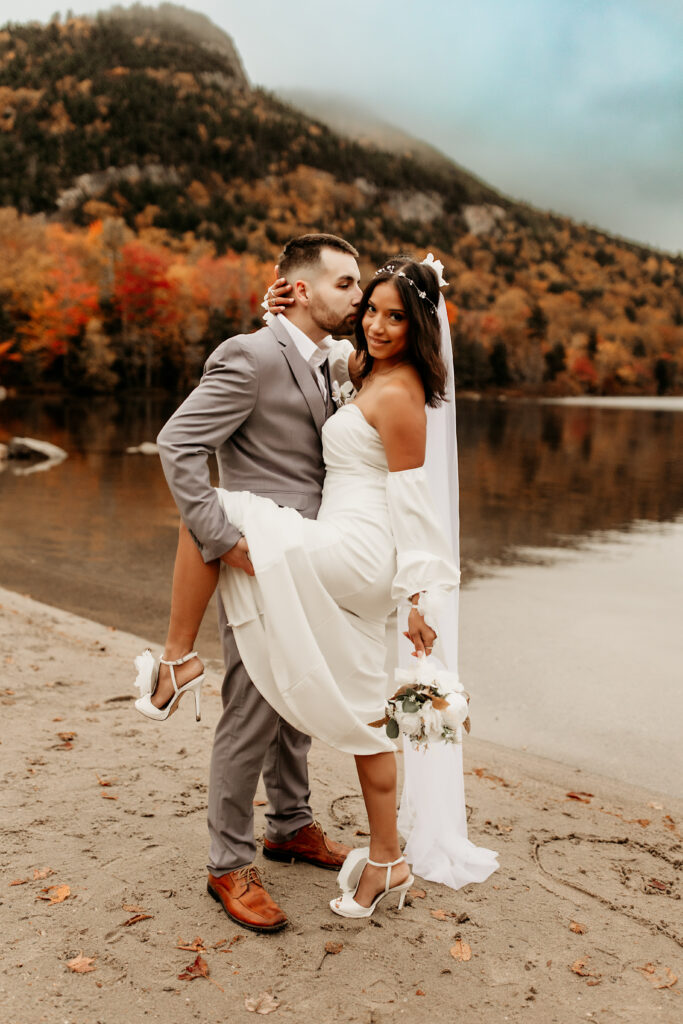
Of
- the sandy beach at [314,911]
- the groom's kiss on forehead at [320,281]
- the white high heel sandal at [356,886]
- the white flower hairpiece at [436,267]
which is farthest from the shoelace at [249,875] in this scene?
the white flower hairpiece at [436,267]

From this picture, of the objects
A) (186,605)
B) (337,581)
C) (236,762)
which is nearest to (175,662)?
(186,605)

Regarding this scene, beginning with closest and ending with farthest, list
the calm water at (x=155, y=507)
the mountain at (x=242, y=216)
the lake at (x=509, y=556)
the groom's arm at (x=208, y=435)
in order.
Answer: the groom's arm at (x=208, y=435) < the lake at (x=509, y=556) < the calm water at (x=155, y=507) < the mountain at (x=242, y=216)

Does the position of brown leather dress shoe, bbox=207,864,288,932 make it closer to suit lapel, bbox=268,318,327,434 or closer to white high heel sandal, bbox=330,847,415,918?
white high heel sandal, bbox=330,847,415,918

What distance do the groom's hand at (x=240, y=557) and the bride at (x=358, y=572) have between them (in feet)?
0.06

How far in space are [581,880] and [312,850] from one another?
1046 mm

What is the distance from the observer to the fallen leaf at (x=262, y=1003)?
2.40 metres

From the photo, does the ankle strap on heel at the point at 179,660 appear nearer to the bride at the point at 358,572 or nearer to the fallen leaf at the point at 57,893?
the bride at the point at 358,572

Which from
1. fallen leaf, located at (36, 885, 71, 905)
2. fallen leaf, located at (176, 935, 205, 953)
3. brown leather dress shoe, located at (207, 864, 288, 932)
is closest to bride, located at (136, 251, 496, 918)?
brown leather dress shoe, located at (207, 864, 288, 932)

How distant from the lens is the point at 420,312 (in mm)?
2811

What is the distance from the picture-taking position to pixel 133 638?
6656mm

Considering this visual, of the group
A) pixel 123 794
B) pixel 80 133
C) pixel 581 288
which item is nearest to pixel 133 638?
pixel 123 794

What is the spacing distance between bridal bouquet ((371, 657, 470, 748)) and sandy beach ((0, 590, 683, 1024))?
0.69 metres

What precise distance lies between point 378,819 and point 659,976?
3.24ft

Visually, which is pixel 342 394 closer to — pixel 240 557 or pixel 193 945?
pixel 240 557
